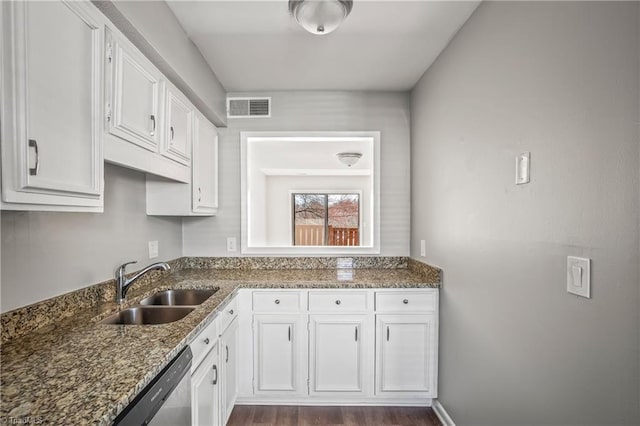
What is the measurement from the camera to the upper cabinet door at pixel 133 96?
1.23m

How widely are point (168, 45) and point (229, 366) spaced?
1883 mm

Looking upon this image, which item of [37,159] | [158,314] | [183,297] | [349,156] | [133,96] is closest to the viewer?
[37,159]

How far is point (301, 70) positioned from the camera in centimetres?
226

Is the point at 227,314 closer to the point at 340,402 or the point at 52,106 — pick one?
the point at 340,402

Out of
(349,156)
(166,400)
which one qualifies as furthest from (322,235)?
(166,400)

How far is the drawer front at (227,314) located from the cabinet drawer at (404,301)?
3.22ft

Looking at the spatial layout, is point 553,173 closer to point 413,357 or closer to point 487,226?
point 487,226

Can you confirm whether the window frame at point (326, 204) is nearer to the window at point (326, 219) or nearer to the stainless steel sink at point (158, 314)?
the window at point (326, 219)

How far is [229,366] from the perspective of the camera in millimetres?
1924

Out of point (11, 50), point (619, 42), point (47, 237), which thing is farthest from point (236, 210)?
point (619, 42)

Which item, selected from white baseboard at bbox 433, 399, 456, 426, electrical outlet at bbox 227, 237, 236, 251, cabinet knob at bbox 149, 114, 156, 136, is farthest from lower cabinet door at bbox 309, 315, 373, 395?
cabinet knob at bbox 149, 114, 156, 136

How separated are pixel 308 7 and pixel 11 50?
42.7 inches

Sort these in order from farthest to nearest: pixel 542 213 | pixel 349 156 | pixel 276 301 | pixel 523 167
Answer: pixel 349 156 < pixel 276 301 < pixel 523 167 < pixel 542 213

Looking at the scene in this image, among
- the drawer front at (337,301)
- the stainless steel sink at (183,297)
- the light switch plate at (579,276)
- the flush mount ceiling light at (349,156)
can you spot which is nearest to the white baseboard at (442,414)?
the drawer front at (337,301)
